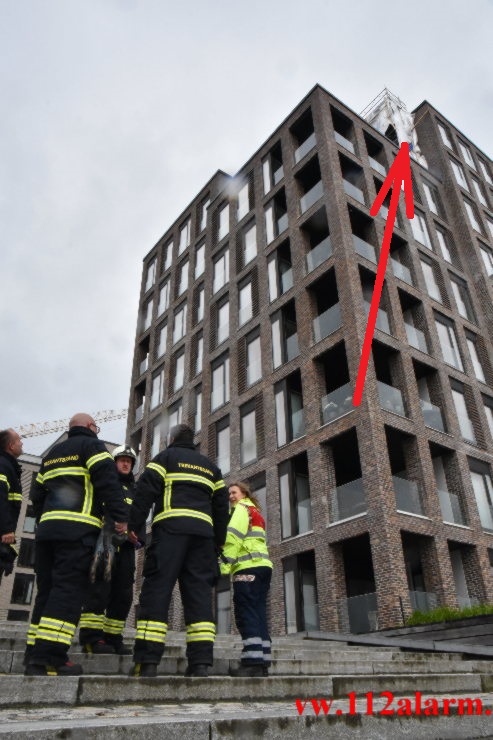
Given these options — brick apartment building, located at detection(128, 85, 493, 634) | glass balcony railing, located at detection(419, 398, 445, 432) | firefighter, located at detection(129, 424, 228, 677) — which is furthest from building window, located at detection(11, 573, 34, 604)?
firefighter, located at detection(129, 424, 228, 677)

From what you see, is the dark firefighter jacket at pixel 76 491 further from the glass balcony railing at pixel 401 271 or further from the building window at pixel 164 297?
the building window at pixel 164 297

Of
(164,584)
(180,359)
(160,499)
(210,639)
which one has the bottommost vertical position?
(210,639)

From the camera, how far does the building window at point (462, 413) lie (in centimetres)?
1972

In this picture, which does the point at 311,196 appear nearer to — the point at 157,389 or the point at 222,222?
the point at 222,222

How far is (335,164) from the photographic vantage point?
2208 centimetres

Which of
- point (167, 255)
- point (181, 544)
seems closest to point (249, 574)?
point (181, 544)

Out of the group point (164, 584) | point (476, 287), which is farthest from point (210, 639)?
point (476, 287)

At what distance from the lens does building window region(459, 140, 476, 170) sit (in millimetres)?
31478

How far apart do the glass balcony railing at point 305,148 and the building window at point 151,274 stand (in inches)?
528

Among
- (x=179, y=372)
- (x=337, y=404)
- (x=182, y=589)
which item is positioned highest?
(x=179, y=372)

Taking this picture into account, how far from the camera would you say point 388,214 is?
22953 mm

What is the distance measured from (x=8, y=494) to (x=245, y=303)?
1948 cm

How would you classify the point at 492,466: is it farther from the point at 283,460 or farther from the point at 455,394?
the point at 283,460

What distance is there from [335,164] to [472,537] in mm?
14334
